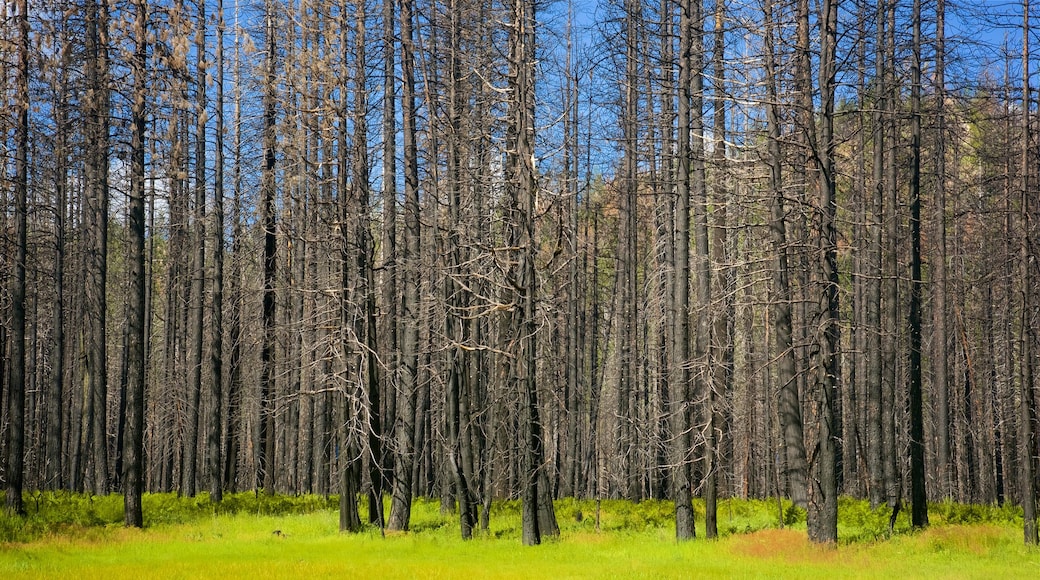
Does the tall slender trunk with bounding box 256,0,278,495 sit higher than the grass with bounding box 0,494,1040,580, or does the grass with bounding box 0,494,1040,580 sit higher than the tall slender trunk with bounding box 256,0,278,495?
the tall slender trunk with bounding box 256,0,278,495

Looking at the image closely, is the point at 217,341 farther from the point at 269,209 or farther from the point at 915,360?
the point at 915,360

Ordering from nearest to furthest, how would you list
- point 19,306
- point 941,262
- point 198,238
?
point 19,306
point 941,262
point 198,238

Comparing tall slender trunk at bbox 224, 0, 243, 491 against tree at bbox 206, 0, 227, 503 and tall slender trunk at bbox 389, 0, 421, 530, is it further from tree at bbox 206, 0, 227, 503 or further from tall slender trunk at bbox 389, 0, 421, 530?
tall slender trunk at bbox 389, 0, 421, 530

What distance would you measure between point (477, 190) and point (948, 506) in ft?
41.3

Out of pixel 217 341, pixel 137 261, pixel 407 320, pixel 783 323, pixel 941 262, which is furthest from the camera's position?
pixel 217 341

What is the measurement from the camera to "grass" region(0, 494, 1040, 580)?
1166cm

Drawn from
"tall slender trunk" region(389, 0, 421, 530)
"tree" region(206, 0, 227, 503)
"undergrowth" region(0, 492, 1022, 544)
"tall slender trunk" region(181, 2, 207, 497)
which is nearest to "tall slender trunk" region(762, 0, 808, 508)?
"undergrowth" region(0, 492, 1022, 544)

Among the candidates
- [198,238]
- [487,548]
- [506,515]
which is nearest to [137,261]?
[487,548]

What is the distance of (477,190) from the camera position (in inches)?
736

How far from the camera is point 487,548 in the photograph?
14.8m

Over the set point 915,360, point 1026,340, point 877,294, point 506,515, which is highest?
point 877,294

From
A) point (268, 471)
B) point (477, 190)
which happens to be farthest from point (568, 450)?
point (477, 190)

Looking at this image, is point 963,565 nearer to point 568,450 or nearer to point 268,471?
point 268,471

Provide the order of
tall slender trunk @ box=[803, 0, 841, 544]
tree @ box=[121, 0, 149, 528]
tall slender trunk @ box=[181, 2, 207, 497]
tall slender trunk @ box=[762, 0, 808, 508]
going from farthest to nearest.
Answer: tall slender trunk @ box=[181, 2, 207, 497]
tree @ box=[121, 0, 149, 528]
tall slender trunk @ box=[762, 0, 808, 508]
tall slender trunk @ box=[803, 0, 841, 544]
